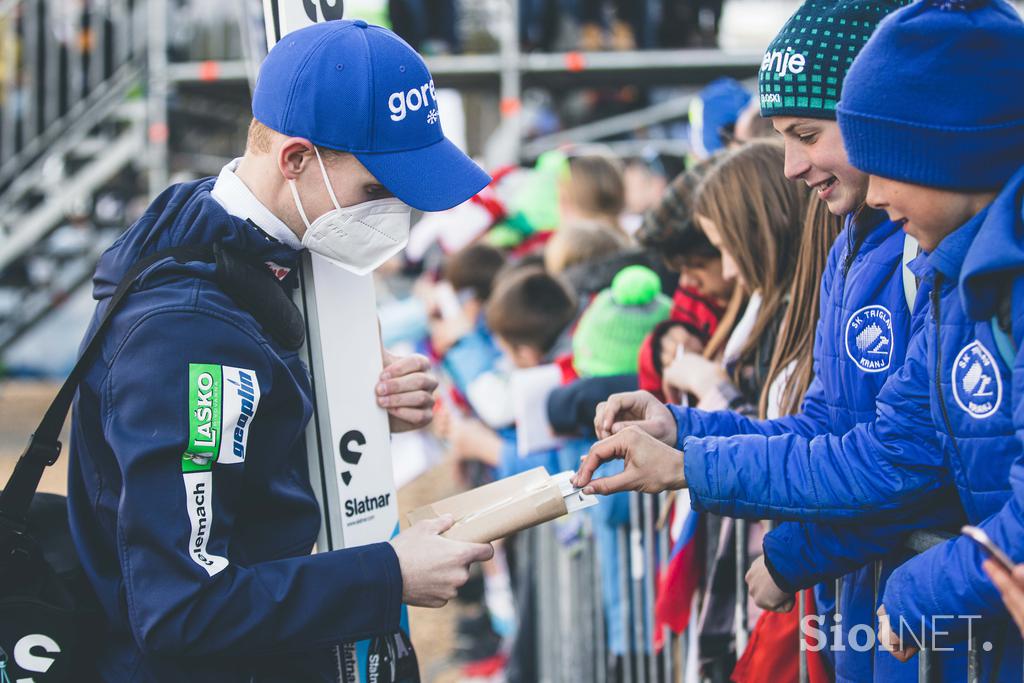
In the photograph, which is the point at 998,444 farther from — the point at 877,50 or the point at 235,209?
the point at 235,209

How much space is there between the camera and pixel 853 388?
2180mm

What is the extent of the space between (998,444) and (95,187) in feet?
31.7

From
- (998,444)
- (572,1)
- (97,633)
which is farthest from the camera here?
(572,1)

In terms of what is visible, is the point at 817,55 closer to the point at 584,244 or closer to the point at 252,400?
the point at 252,400

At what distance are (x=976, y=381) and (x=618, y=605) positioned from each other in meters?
2.26

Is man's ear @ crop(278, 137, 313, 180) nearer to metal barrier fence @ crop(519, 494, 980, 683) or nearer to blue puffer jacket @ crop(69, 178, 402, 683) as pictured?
blue puffer jacket @ crop(69, 178, 402, 683)

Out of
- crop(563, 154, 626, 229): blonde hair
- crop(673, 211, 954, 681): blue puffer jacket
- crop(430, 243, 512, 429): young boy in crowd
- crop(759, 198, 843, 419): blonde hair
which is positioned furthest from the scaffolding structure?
crop(673, 211, 954, 681): blue puffer jacket

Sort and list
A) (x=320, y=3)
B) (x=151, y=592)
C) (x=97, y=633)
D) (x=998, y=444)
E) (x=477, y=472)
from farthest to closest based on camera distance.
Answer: (x=477, y=472) → (x=320, y=3) → (x=97, y=633) → (x=151, y=592) → (x=998, y=444)

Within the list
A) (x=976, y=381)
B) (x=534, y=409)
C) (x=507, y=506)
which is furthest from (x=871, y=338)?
(x=534, y=409)

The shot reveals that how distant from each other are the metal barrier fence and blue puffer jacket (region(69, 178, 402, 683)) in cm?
→ 108

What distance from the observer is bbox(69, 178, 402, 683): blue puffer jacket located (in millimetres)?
1888

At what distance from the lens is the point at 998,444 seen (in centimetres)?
173

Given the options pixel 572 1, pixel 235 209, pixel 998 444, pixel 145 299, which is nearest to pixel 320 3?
pixel 235 209

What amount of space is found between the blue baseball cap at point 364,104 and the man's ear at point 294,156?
18 millimetres
